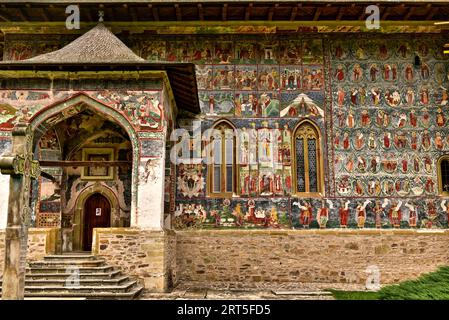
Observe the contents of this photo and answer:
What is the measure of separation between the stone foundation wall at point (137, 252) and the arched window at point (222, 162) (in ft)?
11.6

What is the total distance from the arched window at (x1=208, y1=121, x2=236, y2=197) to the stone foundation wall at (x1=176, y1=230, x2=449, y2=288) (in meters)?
1.39

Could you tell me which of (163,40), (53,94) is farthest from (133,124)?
(163,40)

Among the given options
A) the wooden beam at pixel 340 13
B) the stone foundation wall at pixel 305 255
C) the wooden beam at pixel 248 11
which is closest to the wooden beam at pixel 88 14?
the wooden beam at pixel 248 11

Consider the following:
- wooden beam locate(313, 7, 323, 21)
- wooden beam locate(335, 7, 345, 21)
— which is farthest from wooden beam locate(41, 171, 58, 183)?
wooden beam locate(335, 7, 345, 21)

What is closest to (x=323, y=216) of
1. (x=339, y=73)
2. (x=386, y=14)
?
(x=339, y=73)

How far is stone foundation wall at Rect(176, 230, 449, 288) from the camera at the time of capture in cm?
Result: 1383

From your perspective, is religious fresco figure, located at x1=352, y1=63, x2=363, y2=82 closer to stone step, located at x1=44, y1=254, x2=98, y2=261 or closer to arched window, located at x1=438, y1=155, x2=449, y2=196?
arched window, located at x1=438, y1=155, x2=449, y2=196

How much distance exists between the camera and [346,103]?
585 inches

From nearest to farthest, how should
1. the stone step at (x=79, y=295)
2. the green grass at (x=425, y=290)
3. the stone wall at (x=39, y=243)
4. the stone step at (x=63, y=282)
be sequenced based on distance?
the green grass at (x=425, y=290) < the stone step at (x=79, y=295) < the stone step at (x=63, y=282) < the stone wall at (x=39, y=243)

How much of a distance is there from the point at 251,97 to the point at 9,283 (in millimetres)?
9560

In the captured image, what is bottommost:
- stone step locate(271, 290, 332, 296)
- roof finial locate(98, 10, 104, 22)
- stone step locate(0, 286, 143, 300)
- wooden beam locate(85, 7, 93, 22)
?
stone step locate(271, 290, 332, 296)

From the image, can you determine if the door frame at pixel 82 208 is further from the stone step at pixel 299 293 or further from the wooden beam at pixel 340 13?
the wooden beam at pixel 340 13

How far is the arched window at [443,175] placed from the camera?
1440 centimetres

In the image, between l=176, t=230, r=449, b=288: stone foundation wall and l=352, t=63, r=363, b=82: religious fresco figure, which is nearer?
l=176, t=230, r=449, b=288: stone foundation wall
